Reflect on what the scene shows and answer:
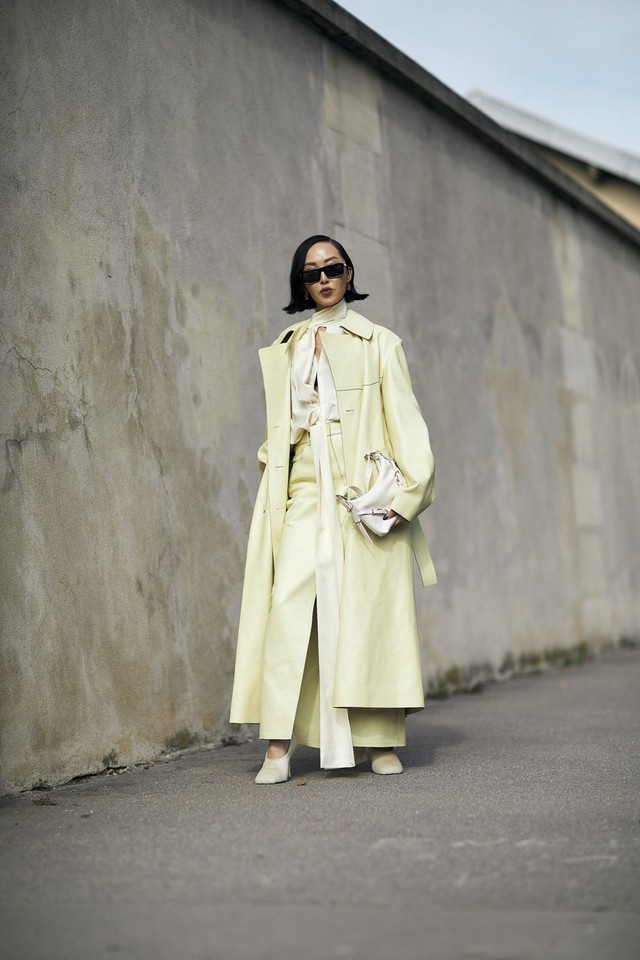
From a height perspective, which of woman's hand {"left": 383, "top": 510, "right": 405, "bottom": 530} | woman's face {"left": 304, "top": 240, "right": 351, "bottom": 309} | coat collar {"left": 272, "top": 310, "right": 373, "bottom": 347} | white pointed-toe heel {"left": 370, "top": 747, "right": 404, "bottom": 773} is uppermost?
woman's face {"left": 304, "top": 240, "right": 351, "bottom": 309}

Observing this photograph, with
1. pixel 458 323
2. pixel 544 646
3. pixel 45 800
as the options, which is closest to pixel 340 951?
pixel 45 800

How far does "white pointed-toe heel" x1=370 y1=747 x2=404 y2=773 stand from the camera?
4.98 meters

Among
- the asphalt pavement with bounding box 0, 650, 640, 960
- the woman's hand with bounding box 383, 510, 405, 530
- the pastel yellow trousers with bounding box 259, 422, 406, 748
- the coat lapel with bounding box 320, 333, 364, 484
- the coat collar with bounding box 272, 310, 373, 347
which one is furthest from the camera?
the coat collar with bounding box 272, 310, 373, 347

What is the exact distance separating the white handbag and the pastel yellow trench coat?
3 cm

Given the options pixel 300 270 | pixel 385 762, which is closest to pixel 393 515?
pixel 385 762

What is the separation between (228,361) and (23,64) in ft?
6.06

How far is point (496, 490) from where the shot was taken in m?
9.73

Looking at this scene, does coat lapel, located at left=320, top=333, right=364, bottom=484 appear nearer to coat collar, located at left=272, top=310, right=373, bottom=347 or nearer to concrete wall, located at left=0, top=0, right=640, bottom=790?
coat collar, located at left=272, top=310, right=373, bottom=347

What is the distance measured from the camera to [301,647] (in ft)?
15.9

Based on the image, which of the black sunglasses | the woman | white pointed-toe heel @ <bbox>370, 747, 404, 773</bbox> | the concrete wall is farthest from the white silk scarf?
the concrete wall

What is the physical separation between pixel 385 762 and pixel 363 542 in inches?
33.7

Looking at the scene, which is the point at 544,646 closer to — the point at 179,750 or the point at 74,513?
the point at 179,750

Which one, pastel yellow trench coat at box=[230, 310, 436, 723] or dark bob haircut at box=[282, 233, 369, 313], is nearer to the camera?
pastel yellow trench coat at box=[230, 310, 436, 723]

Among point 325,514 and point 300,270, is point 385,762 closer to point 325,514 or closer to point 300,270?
point 325,514
